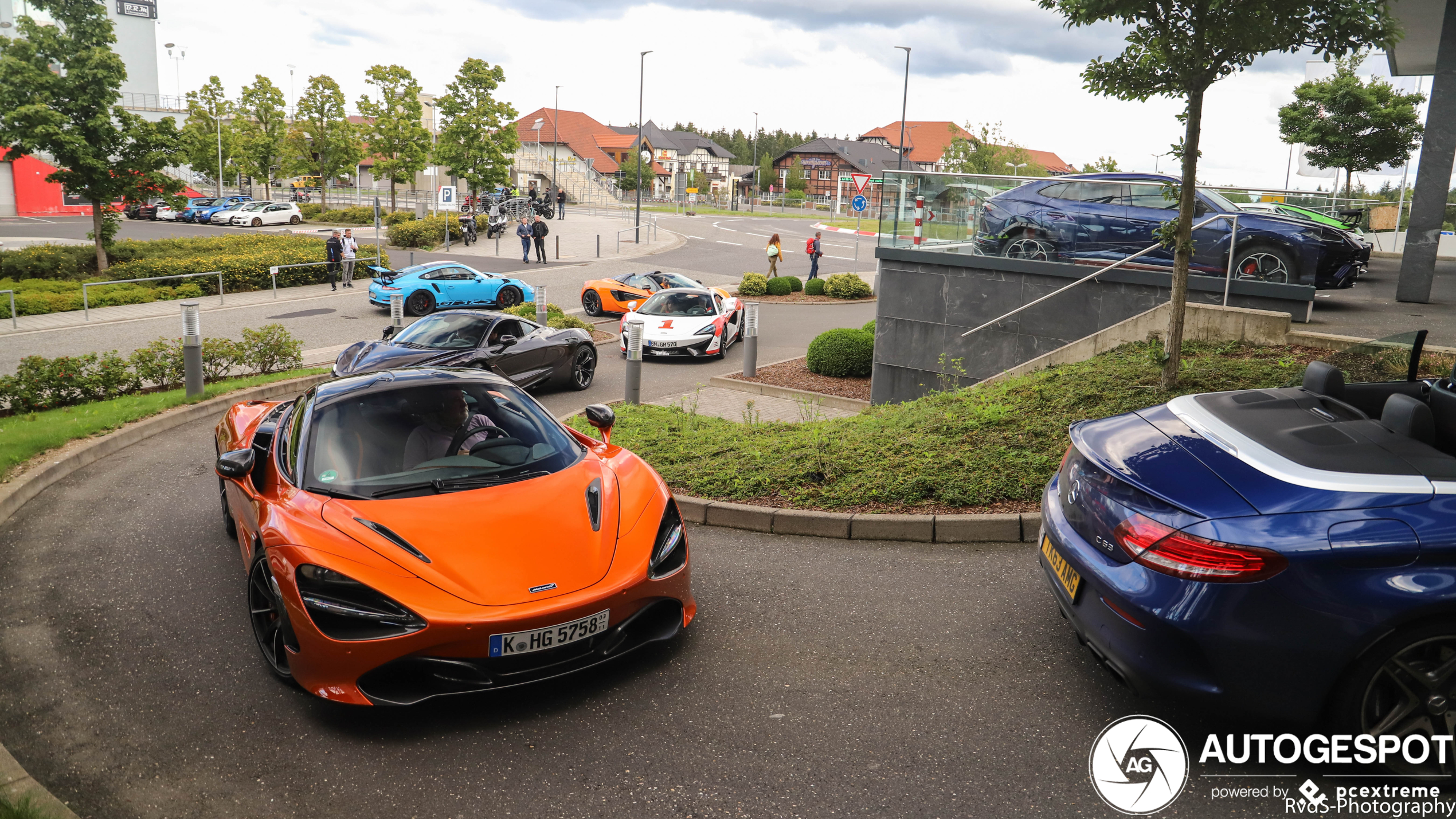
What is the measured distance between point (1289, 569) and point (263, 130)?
6825cm

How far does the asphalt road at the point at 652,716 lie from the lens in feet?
11.9

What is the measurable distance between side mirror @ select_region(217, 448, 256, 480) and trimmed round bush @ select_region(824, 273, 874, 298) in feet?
84.3

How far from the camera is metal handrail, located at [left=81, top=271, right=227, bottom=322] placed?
21484mm

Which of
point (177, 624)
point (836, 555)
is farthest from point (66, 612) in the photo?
point (836, 555)

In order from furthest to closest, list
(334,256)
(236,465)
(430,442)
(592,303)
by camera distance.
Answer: (334,256) < (592,303) < (430,442) < (236,465)

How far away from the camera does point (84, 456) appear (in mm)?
8859

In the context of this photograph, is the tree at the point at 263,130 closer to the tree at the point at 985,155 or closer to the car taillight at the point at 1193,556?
the tree at the point at 985,155

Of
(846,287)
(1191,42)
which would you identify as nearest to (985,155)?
(846,287)

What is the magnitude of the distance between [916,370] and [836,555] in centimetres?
829

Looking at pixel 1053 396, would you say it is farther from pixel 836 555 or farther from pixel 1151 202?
pixel 1151 202

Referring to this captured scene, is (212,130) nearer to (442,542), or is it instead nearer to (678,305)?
(678,305)

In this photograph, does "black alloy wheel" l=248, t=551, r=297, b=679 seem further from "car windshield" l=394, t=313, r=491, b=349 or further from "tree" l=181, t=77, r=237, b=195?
"tree" l=181, t=77, r=237, b=195

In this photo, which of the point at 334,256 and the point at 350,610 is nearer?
the point at 350,610

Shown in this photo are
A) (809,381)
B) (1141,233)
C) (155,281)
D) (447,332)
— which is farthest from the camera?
(155,281)
